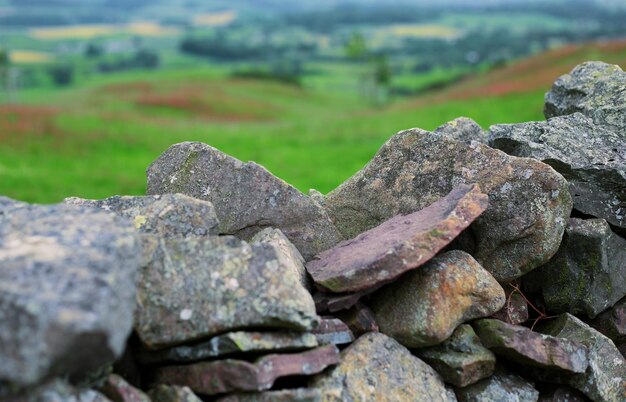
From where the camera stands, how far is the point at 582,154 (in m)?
7.05

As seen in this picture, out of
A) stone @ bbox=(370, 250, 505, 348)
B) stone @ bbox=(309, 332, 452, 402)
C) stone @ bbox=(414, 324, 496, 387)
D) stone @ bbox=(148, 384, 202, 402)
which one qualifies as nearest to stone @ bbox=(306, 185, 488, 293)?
stone @ bbox=(370, 250, 505, 348)

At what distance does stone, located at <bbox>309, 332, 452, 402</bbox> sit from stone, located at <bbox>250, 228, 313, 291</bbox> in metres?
0.71

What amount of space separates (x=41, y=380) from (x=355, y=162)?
26.7m

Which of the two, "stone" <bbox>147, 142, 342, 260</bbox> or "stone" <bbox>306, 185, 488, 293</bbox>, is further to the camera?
"stone" <bbox>147, 142, 342, 260</bbox>

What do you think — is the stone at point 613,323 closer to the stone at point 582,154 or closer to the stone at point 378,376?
the stone at point 582,154

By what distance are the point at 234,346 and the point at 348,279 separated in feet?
3.81

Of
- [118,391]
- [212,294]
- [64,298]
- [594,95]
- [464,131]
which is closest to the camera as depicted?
[64,298]

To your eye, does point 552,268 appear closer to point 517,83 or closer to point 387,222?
point 387,222

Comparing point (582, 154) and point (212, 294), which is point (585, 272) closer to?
point (582, 154)

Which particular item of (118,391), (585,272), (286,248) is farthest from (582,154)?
(118,391)

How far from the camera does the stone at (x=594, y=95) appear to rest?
25.5ft

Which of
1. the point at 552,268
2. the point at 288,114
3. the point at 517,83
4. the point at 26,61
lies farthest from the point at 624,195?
the point at 26,61

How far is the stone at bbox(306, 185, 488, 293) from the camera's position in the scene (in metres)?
5.33

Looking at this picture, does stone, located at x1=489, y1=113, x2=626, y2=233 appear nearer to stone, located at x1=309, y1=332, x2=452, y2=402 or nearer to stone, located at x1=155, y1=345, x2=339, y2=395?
stone, located at x1=309, y1=332, x2=452, y2=402
